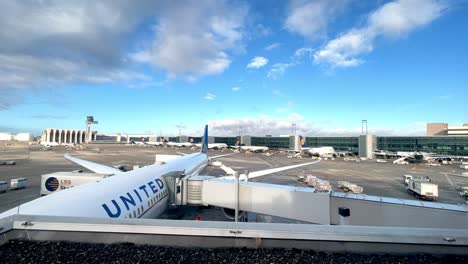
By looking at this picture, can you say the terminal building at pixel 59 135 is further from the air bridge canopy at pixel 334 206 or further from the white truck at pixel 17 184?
the air bridge canopy at pixel 334 206

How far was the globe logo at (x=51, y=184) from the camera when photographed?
20125 mm

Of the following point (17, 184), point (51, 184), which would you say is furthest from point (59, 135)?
point (51, 184)

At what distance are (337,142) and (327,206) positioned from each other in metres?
144

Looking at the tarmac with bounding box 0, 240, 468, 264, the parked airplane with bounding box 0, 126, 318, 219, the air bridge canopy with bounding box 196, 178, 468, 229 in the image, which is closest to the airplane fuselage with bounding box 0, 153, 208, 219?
the parked airplane with bounding box 0, 126, 318, 219

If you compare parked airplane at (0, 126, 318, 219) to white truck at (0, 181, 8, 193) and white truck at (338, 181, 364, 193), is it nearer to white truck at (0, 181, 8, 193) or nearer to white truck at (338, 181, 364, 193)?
white truck at (0, 181, 8, 193)

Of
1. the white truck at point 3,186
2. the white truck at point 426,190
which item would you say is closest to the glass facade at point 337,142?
the white truck at point 426,190

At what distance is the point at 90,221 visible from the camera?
4754 mm

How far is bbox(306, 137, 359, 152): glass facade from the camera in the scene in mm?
133000

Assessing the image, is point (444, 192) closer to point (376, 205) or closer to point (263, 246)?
point (376, 205)

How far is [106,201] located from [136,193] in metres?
2.37

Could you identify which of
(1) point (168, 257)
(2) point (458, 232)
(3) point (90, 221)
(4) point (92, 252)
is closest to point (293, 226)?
(1) point (168, 257)

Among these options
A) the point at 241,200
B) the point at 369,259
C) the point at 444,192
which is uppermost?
the point at 369,259

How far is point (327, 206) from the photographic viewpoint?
37.6ft

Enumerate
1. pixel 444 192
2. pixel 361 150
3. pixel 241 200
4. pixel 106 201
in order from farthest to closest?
pixel 361 150 → pixel 444 192 → pixel 241 200 → pixel 106 201
